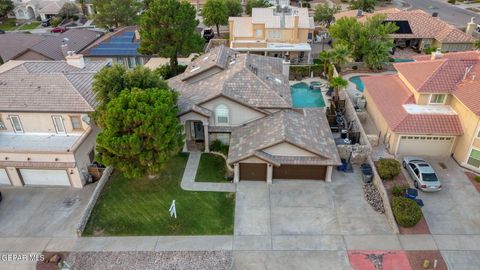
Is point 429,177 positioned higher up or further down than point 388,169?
further down

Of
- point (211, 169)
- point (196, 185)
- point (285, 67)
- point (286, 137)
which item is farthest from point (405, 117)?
point (196, 185)

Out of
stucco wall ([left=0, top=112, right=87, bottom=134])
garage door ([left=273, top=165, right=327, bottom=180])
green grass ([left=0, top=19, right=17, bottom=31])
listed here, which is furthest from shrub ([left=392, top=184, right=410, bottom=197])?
green grass ([left=0, top=19, right=17, bottom=31])

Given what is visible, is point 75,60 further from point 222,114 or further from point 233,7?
point 233,7

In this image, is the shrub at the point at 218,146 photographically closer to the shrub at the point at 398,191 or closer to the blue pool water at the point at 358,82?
the shrub at the point at 398,191

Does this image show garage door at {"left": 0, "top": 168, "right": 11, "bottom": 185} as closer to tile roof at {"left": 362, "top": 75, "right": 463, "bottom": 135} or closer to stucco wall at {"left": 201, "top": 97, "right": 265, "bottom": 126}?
stucco wall at {"left": 201, "top": 97, "right": 265, "bottom": 126}

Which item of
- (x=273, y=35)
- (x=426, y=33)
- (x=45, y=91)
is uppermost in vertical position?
(x=45, y=91)

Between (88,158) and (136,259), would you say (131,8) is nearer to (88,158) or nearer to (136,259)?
(88,158)
